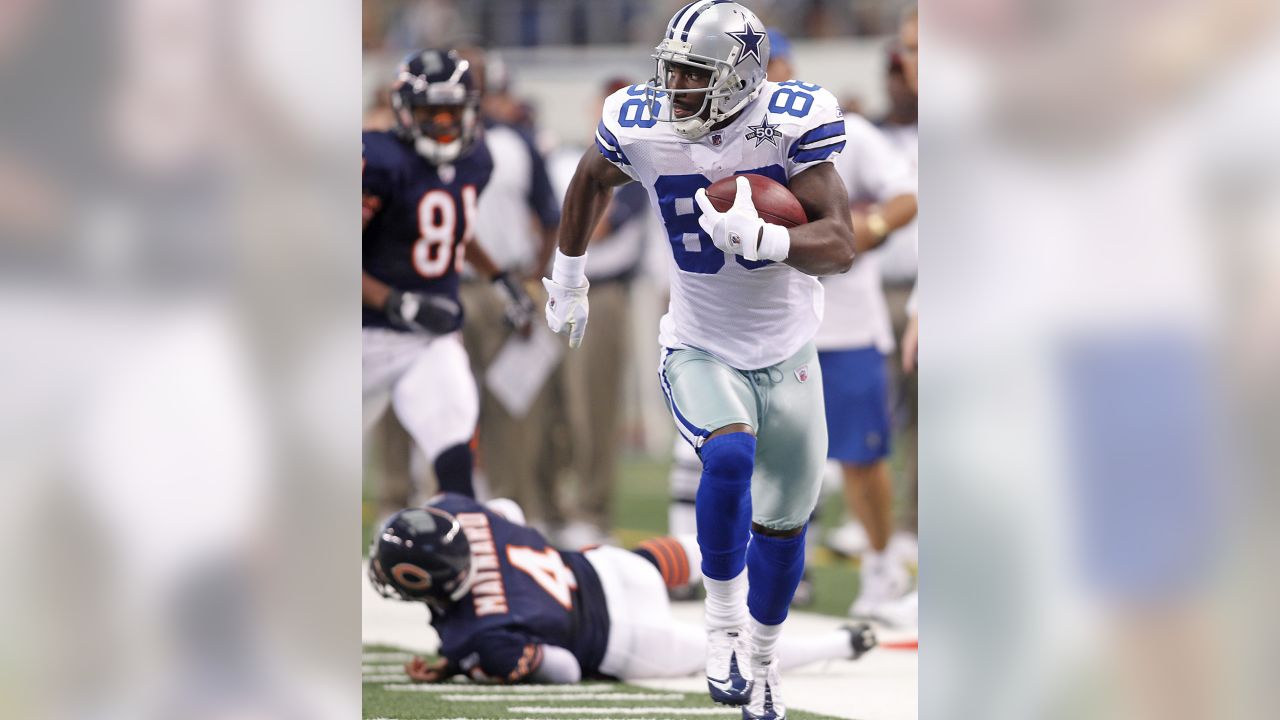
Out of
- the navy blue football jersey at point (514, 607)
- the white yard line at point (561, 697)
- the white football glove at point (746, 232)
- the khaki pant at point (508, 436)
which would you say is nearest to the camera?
the white football glove at point (746, 232)

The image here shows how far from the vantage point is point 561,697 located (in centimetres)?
478

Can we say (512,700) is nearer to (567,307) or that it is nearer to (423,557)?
(423,557)

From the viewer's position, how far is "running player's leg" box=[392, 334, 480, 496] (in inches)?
232

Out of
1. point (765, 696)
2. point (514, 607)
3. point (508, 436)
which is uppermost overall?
point (508, 436)

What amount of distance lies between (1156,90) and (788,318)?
4.99ft

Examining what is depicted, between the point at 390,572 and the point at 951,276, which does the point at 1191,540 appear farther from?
the point at 390,572

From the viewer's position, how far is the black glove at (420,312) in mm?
5934

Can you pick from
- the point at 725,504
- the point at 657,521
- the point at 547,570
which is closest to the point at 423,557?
the point at 547,570

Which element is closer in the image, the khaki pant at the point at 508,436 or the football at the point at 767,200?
the football at the point at 767,200

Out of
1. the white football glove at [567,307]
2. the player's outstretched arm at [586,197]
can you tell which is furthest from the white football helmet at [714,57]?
the white football glove at [567,307]

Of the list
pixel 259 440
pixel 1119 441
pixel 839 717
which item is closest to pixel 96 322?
pixel 259 440

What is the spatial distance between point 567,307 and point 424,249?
1749 millimetres

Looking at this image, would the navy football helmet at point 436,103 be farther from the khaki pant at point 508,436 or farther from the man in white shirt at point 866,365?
the khaki pant at point 508,436

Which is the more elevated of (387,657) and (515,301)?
(515,301)
